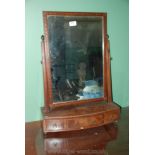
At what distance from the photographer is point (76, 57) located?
271cm

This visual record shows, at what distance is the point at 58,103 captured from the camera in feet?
8.62

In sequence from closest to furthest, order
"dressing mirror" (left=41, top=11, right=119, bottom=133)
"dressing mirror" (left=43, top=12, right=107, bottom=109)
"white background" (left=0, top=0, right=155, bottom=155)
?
"white background" (left=0, top=0, right=155, bottom=155) → "dressing mirror" (left=41, top=11, right=119, bottom=133) → "dressing mirror" (left=43, top=12, right=107, bottom=109)

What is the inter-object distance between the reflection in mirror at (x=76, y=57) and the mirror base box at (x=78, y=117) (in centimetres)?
21

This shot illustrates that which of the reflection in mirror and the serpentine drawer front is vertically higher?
the reflection in mirror

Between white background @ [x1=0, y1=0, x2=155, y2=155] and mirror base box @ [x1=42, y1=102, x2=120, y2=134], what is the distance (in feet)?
5.46

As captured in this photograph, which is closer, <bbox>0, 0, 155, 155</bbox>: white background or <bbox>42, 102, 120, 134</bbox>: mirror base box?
<bbox>0, 0, 155, 155</bbox>: white background

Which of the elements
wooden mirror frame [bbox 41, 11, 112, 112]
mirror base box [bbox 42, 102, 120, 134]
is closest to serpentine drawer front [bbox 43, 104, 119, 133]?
mirror base box [bbox 42, 102, 120, 134]

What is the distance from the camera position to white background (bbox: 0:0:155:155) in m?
0.63

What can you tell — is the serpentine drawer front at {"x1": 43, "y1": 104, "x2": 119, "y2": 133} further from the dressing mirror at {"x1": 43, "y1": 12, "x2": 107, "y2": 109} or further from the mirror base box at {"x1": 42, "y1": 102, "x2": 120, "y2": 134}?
the dressing mirror at {"x1": 43, "y1": 12, "x2": 107, "y2": 109}

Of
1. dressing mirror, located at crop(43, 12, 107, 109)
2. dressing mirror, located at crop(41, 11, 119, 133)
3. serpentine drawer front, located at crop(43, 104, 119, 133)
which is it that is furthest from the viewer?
dressing mirror, located at crop(43, 12, 107, 109)
